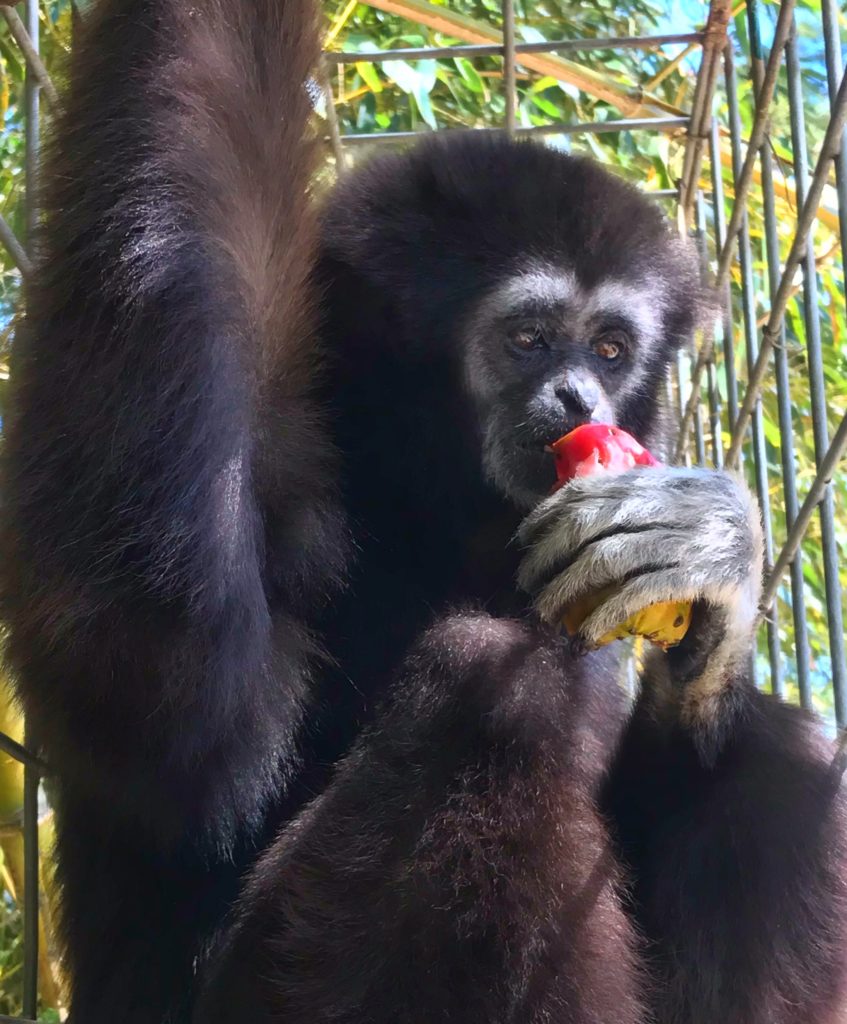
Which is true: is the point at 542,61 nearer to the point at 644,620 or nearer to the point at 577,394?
the point at 577,394

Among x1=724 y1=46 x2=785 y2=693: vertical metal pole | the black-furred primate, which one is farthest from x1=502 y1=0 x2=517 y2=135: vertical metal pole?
the black-furred primate

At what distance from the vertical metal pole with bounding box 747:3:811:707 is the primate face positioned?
41 centimetres

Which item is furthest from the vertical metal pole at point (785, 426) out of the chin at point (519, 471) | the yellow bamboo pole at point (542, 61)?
the yellow bamboo pole at point (542, 61)

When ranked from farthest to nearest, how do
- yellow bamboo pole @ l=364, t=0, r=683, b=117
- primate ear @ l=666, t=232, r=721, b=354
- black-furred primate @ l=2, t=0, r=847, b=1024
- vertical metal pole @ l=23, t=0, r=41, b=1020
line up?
yellow bamboo pole @ l=364, t=0, r=683, b=117, primate ear @ l=666, t=232, r=721, b=354, vertical metal pole @ l=23, t=0, r=41, b=1020, black-furred primate @ l=2, t=0, r=847, b=1024

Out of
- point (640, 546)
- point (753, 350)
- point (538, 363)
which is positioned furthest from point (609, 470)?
point (753, 350)

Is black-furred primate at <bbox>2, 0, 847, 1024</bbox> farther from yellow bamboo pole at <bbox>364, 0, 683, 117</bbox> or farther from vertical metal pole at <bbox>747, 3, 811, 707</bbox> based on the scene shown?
yellow bamboo pole at <bbox>364, 0, 683, 117</bbox>

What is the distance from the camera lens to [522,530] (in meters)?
2.38

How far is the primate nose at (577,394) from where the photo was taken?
2.69 metres

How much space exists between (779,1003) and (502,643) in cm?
87

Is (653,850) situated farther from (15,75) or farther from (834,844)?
(15,75)

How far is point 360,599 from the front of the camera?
247 cm

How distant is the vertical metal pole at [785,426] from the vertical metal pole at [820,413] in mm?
126

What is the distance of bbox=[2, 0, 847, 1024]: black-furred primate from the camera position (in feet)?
6.33

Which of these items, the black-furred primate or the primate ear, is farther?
the primate ear
